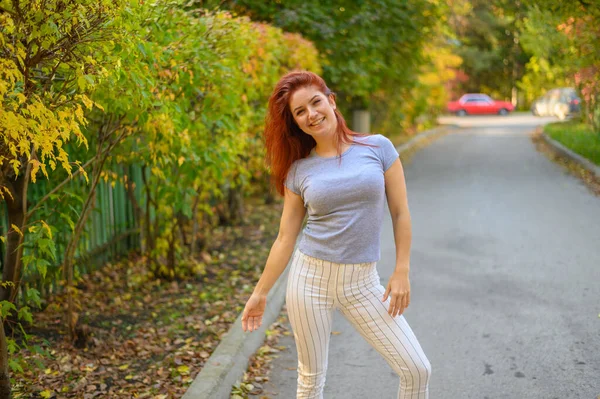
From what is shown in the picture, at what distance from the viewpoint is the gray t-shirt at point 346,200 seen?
9.95 ft

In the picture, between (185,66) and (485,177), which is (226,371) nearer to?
(185,66)

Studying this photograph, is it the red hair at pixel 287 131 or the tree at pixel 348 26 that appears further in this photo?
the tree at pixel 348 26

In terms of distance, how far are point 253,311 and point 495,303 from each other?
135 inches

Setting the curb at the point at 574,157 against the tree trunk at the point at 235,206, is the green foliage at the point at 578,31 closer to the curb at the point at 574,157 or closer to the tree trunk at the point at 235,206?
the curb at the point at 574,157

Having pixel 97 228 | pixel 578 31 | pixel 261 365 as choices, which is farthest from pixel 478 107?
pixel 261 365

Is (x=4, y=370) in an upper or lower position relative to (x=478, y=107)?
upper

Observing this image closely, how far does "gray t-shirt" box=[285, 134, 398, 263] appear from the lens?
3033 millimetres

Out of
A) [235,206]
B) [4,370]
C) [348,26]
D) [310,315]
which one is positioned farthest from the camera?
[348,26]

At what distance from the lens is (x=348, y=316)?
3.18 m

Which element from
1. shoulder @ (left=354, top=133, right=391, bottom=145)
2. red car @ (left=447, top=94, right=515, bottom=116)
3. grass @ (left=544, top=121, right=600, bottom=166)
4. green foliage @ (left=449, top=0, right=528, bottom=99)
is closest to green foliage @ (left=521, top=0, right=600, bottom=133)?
grass @ (left=544, top=121, right=600, bottom=166)

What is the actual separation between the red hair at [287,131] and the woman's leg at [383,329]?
55 cm

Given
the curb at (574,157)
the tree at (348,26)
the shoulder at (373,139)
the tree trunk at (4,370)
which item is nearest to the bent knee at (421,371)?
the shoulder at (373,139)

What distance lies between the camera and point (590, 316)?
5.62 m

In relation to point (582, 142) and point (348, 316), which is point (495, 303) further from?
point (582, 142)
